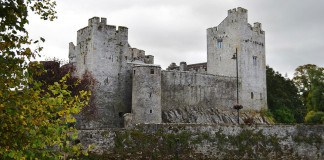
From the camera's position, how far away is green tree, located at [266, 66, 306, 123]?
186ft

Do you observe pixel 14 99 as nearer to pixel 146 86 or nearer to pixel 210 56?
→ pixel 146 86

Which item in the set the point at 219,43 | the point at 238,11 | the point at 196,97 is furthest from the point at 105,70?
the point at 238,11

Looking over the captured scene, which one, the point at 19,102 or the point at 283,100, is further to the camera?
the point at 283,100

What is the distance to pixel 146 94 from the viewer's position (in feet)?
138

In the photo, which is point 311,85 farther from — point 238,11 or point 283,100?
point 238,11

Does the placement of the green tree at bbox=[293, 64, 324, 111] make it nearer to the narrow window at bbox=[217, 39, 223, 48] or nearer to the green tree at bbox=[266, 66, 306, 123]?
the green tree at bbox=[266, 66, 306, 123]

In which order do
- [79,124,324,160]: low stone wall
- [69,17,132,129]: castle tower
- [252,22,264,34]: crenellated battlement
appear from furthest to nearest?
1. [252,22,264,34]: crenellated battlement
2. [69,17,132,129]: castle tower
3. [79,124,324,160]: low stone wall

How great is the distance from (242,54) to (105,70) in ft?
56.8

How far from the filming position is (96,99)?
43656mm

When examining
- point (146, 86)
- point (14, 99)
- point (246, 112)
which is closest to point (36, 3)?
point (14, 99)

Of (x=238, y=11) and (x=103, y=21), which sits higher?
(x=238, y=11)

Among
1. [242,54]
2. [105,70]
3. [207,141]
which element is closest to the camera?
[207,141]

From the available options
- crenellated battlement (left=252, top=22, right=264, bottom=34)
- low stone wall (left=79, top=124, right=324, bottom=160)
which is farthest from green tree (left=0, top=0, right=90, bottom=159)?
crenellated battlement (left=252, top=22, right=264, bottom=34)

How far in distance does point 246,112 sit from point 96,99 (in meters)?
18.1
